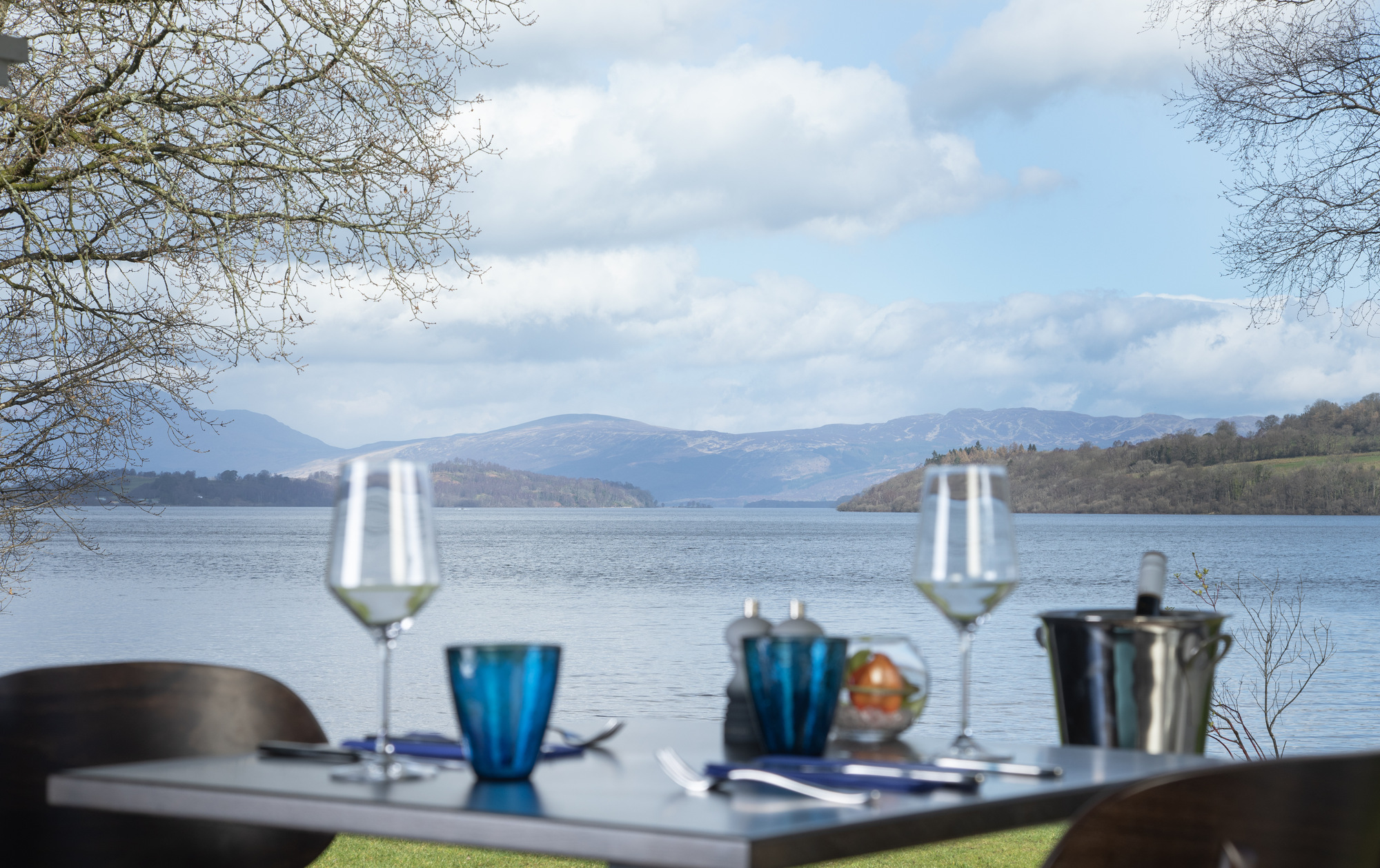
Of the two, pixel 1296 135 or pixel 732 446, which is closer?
pixel 1296 135

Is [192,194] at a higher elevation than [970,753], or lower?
higher

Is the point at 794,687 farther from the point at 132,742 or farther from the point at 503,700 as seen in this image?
the point at 132,742

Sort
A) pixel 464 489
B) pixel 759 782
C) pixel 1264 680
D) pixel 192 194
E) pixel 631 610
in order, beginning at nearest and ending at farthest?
pixel 759 782, pixel 192 194, pixel 1264 680, pixel 631 610, pixel 464 489

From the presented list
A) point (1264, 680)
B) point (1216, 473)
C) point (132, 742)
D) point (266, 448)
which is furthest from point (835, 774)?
point (266, 448)

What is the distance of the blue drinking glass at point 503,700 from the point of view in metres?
1.28

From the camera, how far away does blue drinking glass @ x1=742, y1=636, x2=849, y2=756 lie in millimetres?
1380

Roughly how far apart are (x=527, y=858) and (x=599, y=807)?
13.9 ft

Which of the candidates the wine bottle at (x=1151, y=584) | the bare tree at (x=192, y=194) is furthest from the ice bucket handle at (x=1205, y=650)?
the bare tree at (x=192, y=194)

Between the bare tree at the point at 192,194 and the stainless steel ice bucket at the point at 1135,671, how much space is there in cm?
468

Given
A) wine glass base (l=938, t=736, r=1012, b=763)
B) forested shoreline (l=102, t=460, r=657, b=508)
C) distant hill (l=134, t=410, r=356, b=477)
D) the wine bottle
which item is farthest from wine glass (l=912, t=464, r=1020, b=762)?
forested shoreline (l=102, t=460, r=657, b=508)

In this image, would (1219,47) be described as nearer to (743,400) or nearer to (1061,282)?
(1061,282)

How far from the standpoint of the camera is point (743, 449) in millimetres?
114938

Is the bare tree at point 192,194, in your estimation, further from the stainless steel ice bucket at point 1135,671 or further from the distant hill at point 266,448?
the distant hill at point 266,448

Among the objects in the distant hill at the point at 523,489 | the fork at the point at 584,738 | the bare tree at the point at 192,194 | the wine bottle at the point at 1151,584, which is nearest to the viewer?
the fork at the point at 584,738
